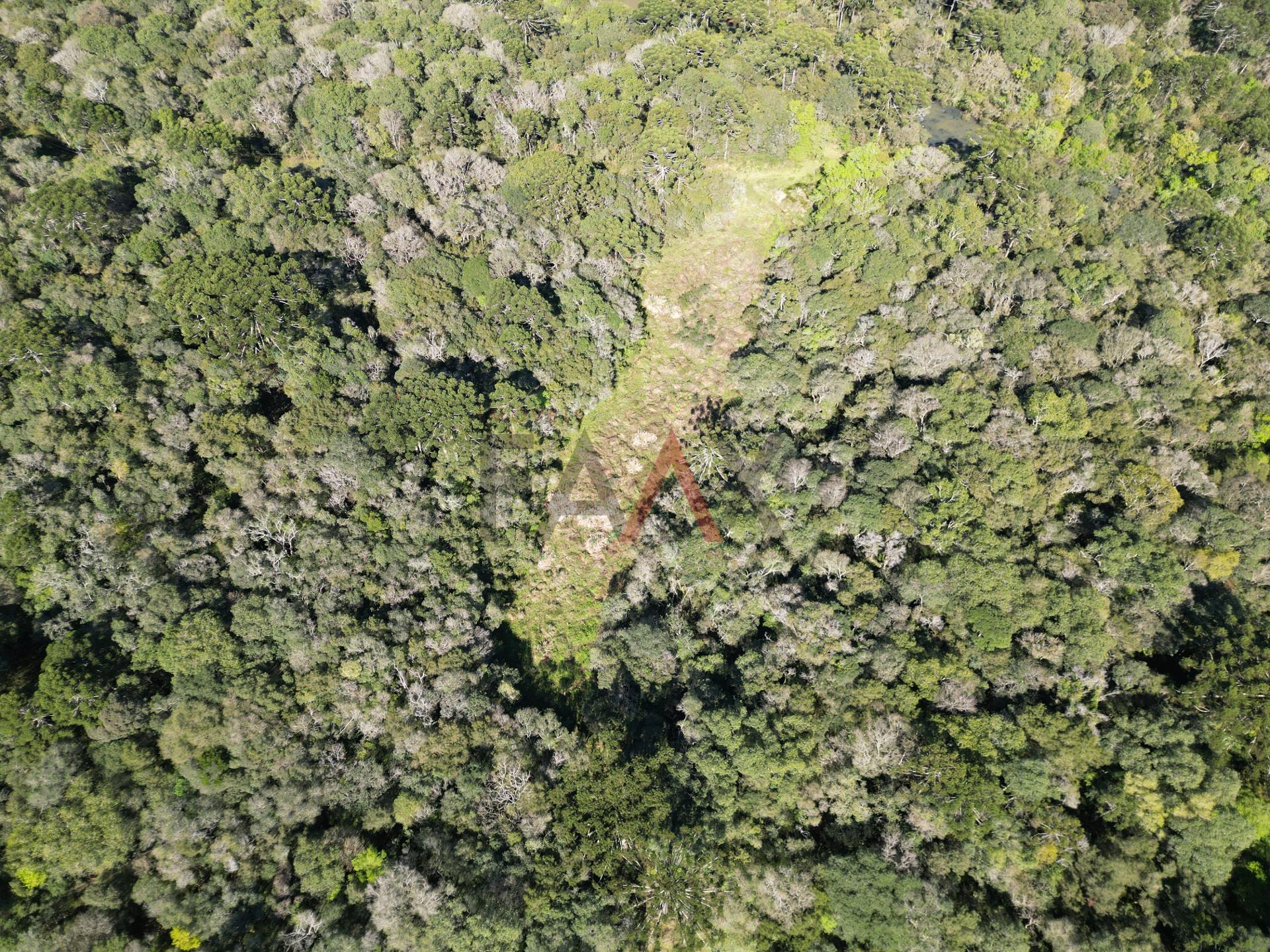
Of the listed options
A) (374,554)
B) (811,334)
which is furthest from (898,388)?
(374,554)

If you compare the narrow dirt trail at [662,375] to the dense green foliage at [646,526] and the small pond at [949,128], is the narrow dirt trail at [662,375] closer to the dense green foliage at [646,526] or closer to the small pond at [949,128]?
the dense green foliage at [646,526]

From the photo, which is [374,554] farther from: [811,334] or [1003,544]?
[1003,544]

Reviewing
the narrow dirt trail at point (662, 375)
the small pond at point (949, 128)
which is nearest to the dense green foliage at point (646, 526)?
the small pond at point (949, 128)

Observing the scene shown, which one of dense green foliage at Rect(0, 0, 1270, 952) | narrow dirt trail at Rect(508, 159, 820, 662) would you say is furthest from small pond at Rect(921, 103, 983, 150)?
narrow dirt trail at Rect(508, 159, 820, 662)

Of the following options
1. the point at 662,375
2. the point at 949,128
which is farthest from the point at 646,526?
the point at 949,128

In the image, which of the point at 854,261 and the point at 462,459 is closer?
the point at 462,459

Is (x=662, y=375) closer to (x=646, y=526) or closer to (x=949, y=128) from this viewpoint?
(x=646, y=526)

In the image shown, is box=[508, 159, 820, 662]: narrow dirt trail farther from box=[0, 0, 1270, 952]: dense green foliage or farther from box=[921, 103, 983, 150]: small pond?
box=[921, 103, 983, 150]: small pond
